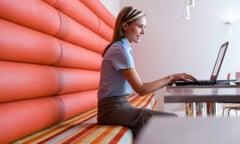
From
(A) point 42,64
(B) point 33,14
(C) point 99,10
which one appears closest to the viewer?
(B) point 33,14

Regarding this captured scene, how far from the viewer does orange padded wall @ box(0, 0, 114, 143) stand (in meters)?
1.48

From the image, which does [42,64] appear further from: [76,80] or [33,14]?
[76,80]

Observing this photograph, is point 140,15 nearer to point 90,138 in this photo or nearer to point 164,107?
point 90,138

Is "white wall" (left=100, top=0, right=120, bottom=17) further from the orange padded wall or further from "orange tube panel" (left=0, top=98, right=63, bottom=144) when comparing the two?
"orange tube panel" (left=0, top=98, right=63, bottom=144)

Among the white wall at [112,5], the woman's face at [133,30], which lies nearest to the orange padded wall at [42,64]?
the woman's face at [133,30]

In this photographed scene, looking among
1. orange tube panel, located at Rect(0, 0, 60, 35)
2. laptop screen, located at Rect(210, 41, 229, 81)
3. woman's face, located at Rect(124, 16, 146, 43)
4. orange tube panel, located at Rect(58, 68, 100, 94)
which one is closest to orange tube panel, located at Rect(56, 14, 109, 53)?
orange tube panel, located at Rect(0, 0, 60, 35)

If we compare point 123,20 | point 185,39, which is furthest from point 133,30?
point 185,39

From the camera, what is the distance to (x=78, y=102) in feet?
8.39

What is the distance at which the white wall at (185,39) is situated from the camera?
554cm

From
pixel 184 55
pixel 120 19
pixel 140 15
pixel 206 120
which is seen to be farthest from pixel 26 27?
pixel 184 55

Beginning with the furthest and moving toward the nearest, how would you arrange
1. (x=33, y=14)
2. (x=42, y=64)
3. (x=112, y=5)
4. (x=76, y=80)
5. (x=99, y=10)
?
(x=112, y=5)
(x=99, y=10)
(x=76, y=80)
(x=42, y=64)
(x=33, y=14)

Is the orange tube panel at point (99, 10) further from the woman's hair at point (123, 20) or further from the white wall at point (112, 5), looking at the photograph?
the woman's hair at point (123, 20)

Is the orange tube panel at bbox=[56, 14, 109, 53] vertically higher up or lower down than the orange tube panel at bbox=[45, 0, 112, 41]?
lower down

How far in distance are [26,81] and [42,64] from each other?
0.34 m
